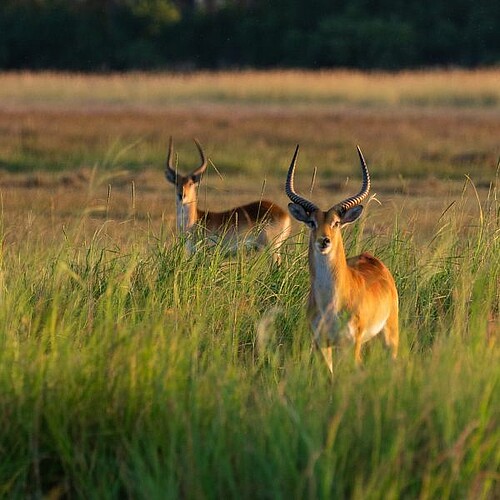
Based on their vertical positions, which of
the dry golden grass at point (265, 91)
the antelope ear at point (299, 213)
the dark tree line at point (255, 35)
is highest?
the antelope ear at point (299, 213)

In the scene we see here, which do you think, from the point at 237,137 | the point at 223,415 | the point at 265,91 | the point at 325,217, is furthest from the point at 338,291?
the point at 265,91

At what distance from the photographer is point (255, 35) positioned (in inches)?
1850

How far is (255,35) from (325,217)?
1635 inches

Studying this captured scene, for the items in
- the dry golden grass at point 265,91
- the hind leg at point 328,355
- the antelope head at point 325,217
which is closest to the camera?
the hind leg at point 328,355

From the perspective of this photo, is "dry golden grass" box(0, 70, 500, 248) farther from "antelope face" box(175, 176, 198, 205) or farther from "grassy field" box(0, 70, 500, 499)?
"grassy field" box(0, 70, 500, 499)

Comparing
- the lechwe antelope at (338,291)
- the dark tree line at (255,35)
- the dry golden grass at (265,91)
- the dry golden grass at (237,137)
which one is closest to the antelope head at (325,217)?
the lechwe antelope at (338,291)

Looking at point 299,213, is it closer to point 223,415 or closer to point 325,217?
point 325,217

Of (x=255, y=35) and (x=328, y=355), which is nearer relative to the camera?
(x=328, y=355)

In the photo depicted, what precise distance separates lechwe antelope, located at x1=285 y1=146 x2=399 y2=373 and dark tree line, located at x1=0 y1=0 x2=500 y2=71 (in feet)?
126

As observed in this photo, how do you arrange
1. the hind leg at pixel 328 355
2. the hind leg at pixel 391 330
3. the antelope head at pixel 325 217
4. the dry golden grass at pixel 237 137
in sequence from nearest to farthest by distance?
1. the hind leg at pixel 328 355
2. the antelope head at pixel 325 217
3. the hind leg at pixel 391 330
4. the dry golden grass at pixel 237 137

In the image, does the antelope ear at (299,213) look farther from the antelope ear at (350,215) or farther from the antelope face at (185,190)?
the antelope face at (185,190)

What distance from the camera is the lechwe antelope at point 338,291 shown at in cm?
616

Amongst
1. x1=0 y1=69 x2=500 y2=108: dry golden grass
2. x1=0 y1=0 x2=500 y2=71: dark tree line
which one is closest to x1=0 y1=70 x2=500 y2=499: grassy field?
x1=0 y1=69 x2=500 y2=108: dry golden grass

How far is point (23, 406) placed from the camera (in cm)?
486
